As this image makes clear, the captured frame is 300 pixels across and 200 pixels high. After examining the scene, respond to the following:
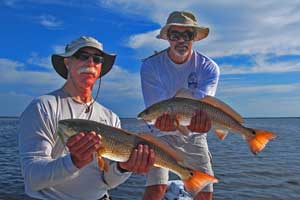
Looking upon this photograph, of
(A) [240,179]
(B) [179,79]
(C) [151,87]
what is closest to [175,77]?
(B) [179,79]

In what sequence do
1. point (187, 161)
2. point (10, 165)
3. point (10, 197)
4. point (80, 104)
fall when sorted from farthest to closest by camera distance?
point (10, 165), point (10, 197), point (187, 161), point (80, 104)

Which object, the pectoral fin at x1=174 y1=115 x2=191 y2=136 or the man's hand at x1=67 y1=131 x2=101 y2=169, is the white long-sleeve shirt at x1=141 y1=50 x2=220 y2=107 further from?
the man's hand at x1=67 y1=131 x2=101 y2=169

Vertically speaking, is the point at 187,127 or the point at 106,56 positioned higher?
the point at 106,56

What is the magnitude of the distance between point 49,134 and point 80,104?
567 millimetres

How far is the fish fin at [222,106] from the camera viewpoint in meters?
5.93

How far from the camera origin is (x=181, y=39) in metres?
→ 6.43

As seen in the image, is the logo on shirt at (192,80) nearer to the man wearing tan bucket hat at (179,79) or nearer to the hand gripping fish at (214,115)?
the man wearing tan bucket hat at (179,79)

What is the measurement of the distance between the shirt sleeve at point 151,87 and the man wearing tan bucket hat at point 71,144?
160cm

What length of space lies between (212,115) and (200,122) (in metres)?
0.20

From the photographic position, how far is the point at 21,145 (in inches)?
167

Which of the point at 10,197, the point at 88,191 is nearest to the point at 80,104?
the point at 88,191

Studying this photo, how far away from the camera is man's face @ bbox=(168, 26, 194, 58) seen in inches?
253

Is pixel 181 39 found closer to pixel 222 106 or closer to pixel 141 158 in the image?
pixel 222 106

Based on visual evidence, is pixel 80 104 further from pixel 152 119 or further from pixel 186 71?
pixel 186 71
